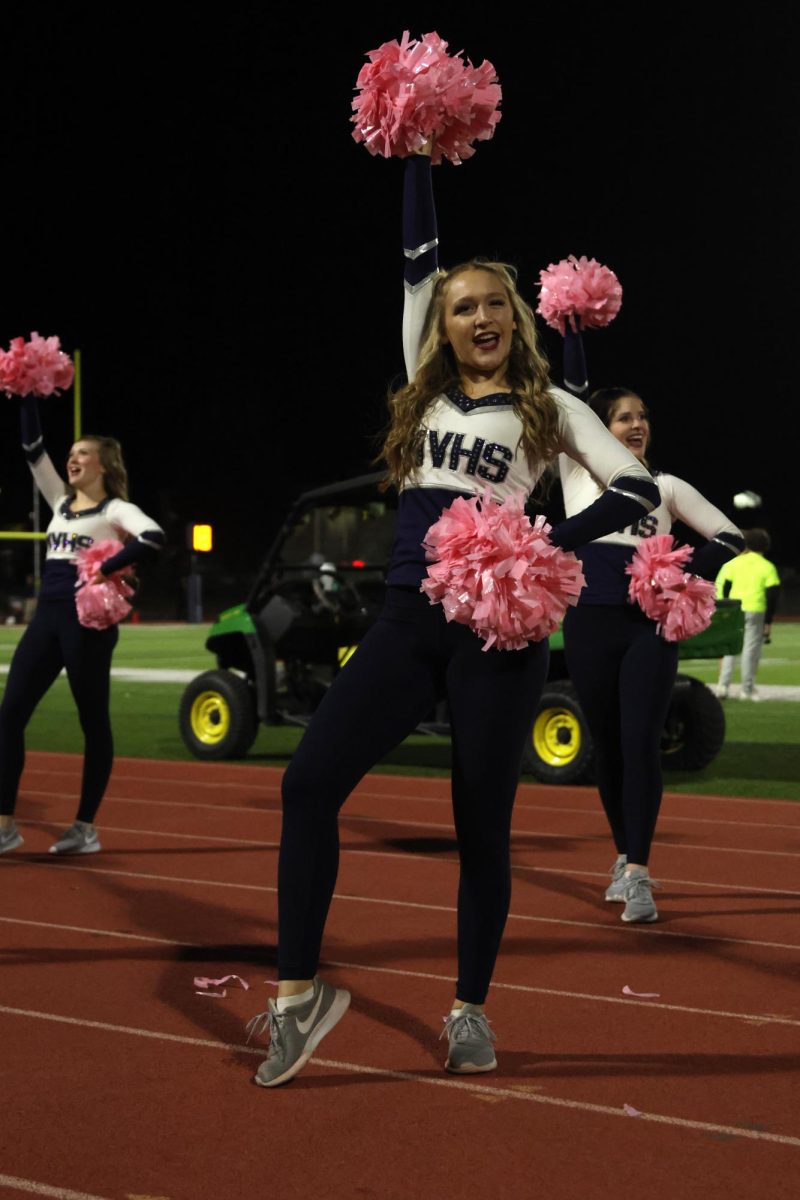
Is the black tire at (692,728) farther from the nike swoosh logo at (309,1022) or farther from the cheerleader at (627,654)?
the nike swoosh logo at (309,1022)

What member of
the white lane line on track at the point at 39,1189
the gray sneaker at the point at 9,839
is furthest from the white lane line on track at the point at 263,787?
the white lane line on track at the point at 39,1189

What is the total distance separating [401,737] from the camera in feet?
12.8

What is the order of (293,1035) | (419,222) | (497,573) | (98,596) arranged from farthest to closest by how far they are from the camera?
(98,596), (419,222), (293,1035), (497,573)

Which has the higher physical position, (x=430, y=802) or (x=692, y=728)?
(x=692, y=728)

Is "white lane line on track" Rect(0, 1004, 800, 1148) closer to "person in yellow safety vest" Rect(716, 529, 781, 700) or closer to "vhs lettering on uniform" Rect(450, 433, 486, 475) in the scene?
"vhs lettering on uniform" Rect(450, 433, 486, 475)

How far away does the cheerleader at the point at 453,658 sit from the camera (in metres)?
3.84

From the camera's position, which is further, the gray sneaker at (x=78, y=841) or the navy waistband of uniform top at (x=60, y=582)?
the gray sneaker at (x=78, y=841)

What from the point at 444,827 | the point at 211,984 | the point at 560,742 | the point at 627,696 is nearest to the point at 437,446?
the point at 211,984

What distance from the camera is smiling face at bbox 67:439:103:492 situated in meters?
7.59

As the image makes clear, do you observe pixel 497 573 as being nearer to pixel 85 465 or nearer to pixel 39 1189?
pixel 39 1189

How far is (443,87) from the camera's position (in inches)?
160

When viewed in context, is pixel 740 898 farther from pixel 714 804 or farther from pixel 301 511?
pixel 301 511

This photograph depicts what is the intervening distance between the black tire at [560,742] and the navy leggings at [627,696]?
426 cm

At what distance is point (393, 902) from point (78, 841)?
1.85 metres
